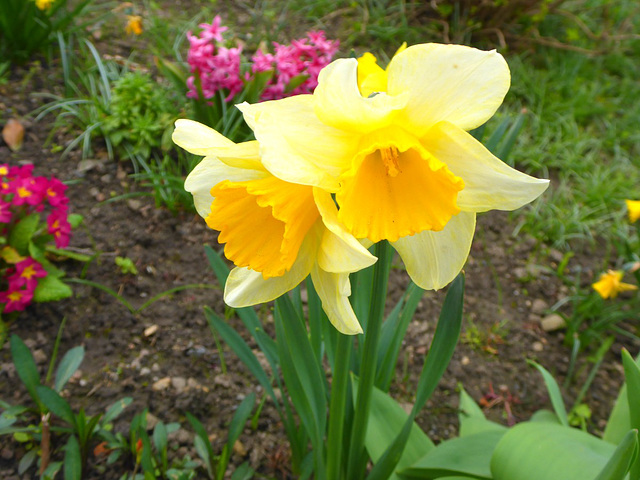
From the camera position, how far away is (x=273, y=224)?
734 mm

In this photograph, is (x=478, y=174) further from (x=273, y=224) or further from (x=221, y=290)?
(x=221, y=290)

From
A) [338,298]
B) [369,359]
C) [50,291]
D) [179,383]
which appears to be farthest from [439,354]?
[50,291]

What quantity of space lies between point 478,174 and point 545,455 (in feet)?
2.15

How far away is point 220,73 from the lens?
2.27 metres

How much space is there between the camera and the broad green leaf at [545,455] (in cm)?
98

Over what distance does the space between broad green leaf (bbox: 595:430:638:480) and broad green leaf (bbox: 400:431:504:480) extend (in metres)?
0.42

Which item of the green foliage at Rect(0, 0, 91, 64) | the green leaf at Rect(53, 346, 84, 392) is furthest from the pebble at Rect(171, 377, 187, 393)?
the green foliage at Rect(0, 0, 91, 64)

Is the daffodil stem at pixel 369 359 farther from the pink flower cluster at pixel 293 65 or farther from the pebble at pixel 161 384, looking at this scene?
the pink flower cluster at pixel 293 65

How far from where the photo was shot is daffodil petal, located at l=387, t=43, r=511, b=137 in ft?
2.09

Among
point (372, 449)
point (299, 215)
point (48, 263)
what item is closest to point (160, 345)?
point (48, 263)

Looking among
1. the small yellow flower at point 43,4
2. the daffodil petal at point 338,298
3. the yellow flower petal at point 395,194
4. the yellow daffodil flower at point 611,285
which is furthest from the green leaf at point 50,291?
the yellow daffodil flower at point 611,285

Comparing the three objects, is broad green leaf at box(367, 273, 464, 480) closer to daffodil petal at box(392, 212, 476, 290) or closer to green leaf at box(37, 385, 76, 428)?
daffodil petal at box(392, 212, 476, 290)

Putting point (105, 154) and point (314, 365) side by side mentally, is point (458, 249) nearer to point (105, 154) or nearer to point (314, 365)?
point (314, 365)

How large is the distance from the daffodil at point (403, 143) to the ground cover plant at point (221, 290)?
0.13m
